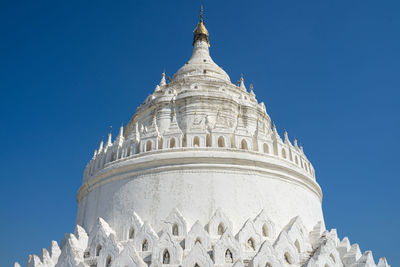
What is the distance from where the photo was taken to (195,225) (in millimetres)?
15008

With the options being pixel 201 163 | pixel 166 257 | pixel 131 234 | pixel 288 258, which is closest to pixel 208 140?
pixel 201 163

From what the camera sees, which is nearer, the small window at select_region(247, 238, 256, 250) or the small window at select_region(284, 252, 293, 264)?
the small window at select_region(284, 252, 293, 264)

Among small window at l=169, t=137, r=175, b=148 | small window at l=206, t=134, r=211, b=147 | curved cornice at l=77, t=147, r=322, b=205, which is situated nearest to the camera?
curved cornice at l=77, t=147, r=322, b=205

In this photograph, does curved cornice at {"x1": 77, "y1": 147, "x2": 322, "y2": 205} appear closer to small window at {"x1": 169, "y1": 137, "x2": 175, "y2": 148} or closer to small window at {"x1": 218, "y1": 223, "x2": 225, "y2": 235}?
small window at {"x1": 169, "y1": 137, "x2": 175, "y2": 148}

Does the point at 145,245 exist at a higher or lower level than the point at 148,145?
lower

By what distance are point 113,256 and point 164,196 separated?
10.7ft

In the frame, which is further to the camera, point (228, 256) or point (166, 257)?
point (166, 257)

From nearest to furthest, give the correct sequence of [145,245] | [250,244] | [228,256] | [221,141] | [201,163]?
[228,256] → [250,244] → [145,245] → [201,163] → [221,141]

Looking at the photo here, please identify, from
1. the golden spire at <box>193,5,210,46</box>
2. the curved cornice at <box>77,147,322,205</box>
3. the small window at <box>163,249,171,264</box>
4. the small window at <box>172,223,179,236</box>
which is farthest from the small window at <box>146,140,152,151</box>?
the golden spire at <box>193,5,210,46</box>

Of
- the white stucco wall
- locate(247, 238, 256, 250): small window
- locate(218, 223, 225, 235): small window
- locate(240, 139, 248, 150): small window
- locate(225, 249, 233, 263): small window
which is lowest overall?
locate(225, 249, 233, 263): small window

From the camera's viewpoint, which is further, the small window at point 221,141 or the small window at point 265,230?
the small window at point 221,141

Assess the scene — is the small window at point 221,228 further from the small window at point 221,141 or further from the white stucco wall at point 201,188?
the small window at point 221,141

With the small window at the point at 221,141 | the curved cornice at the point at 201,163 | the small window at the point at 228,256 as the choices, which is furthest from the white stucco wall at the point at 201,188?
the small window at the point at 228,256

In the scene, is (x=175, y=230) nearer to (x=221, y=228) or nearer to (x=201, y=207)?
(x=201, y=207)
